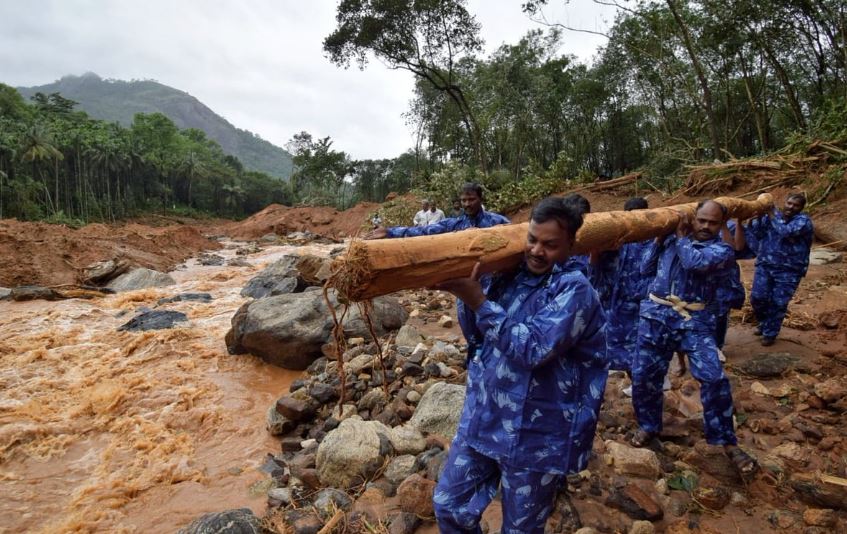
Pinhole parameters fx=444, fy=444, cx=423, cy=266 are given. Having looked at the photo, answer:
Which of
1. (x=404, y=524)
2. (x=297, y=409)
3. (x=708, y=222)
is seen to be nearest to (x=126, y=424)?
(x=297, y=409)

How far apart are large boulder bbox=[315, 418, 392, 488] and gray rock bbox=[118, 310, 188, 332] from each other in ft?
19.5

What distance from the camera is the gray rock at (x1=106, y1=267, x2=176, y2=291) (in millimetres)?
11438

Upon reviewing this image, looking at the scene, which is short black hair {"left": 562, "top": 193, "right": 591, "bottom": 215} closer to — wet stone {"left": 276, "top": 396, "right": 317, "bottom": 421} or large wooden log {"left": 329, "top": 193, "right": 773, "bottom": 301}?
large wooden log {"left": 329, "top": 193, "right": 773, "bottom": 301}

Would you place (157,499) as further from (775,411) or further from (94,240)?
(94,240)

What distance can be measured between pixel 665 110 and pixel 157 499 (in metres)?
23.7

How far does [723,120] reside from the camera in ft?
65.4

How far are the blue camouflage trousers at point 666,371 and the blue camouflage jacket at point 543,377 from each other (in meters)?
1.46

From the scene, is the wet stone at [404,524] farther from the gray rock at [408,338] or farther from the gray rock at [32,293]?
the gray rock at [32,293]

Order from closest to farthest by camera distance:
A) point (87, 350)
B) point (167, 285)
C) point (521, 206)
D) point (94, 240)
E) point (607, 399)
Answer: point (607, 399) → point (87, 350) → point (167, 285) → point (94, 240) → point (521, 206)

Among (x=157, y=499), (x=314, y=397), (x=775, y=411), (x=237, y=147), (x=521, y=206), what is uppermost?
(x=237, y=147)

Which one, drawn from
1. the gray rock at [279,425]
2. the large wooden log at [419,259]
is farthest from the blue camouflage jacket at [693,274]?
the gray rock at [279,425]

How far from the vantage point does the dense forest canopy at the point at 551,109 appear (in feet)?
43.5

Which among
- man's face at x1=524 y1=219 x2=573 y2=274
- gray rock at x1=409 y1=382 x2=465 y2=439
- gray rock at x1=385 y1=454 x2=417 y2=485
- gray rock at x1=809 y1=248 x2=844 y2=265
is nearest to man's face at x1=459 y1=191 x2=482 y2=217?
gray rock at x1=409 y1=382 x2=465 y2=439

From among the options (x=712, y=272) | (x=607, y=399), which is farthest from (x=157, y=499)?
(x=712, y=272)
